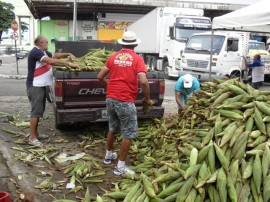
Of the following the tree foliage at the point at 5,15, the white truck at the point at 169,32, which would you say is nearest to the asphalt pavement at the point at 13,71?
the white truck at the point at 169,32

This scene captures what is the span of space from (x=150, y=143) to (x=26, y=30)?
71.5 meters

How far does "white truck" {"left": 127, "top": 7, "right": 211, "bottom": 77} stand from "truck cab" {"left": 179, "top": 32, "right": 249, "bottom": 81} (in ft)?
6.91

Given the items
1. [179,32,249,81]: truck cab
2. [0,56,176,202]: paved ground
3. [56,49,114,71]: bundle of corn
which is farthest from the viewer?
[179,32,249,81]: truck cab

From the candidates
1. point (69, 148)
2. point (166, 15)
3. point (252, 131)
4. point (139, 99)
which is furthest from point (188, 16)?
point (252, 131)

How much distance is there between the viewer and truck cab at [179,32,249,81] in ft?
53.6

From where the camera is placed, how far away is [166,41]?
20.7 m

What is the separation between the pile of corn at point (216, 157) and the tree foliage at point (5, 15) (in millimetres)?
57893

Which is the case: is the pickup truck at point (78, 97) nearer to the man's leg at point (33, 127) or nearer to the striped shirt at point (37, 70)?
the striped shirt at point (37, 70)

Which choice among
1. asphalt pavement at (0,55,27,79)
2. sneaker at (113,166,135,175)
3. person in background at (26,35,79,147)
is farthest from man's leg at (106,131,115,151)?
asphalt pavement at (0,55,27,79)

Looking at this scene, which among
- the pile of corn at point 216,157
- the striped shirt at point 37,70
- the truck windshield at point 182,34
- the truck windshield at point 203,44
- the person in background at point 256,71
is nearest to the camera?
the pile of corn at point 216,157

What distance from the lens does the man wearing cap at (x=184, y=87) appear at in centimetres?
677

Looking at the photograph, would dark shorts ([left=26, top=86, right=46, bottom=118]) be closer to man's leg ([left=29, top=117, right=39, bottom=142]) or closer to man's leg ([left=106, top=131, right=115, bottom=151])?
man's leg ([left=29, top=117, right=39, bottom=142])

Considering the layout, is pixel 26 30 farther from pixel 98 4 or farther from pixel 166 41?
pixel 166 41

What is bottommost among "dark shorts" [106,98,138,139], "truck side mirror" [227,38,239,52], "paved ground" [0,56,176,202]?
"paved ground" [0,56,176,202]
